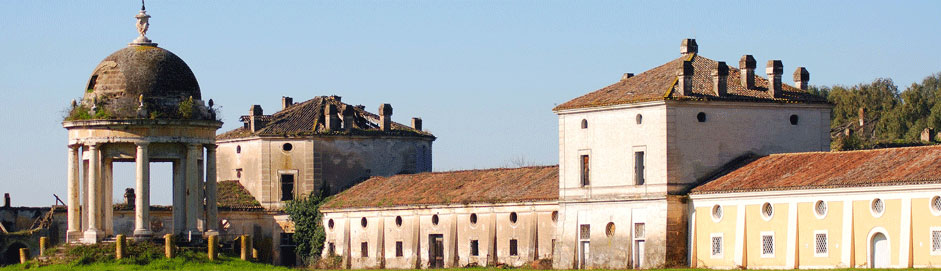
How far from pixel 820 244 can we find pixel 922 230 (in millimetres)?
3646

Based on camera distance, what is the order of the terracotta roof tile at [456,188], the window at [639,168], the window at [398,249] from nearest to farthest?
1. the window at [639,168]
2. the terracotta roof tile at [456,188]
3. the window at [398,249]

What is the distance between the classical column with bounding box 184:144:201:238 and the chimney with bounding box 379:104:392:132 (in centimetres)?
1530

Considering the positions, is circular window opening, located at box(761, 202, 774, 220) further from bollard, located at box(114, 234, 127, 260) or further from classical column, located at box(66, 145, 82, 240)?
classical column, located at box(66, 145, 82, 240)

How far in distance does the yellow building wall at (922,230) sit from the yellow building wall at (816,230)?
2559 mm

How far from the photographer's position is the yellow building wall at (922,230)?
157ft

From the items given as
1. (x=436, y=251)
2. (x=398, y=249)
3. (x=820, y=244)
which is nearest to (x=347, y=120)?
(x=398, y=249)

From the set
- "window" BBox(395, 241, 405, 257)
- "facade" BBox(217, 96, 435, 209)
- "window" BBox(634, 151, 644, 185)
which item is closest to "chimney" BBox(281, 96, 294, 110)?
"facade" BBox(217, 96, 435, 209)

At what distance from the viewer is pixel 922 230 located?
48.0 m

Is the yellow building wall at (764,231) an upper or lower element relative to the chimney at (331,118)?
lower

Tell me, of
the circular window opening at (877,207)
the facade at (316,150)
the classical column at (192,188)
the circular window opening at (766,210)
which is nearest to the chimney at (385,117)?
the facade at (316,150)

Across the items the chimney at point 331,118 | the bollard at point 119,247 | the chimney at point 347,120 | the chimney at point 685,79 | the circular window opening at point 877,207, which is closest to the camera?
the circular window opening at point 877,207

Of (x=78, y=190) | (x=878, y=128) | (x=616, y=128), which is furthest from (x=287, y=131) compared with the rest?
(x=878, y=128)

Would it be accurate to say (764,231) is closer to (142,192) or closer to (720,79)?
(720,79)

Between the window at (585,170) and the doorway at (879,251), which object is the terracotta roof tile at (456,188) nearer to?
the window at (585,170)
